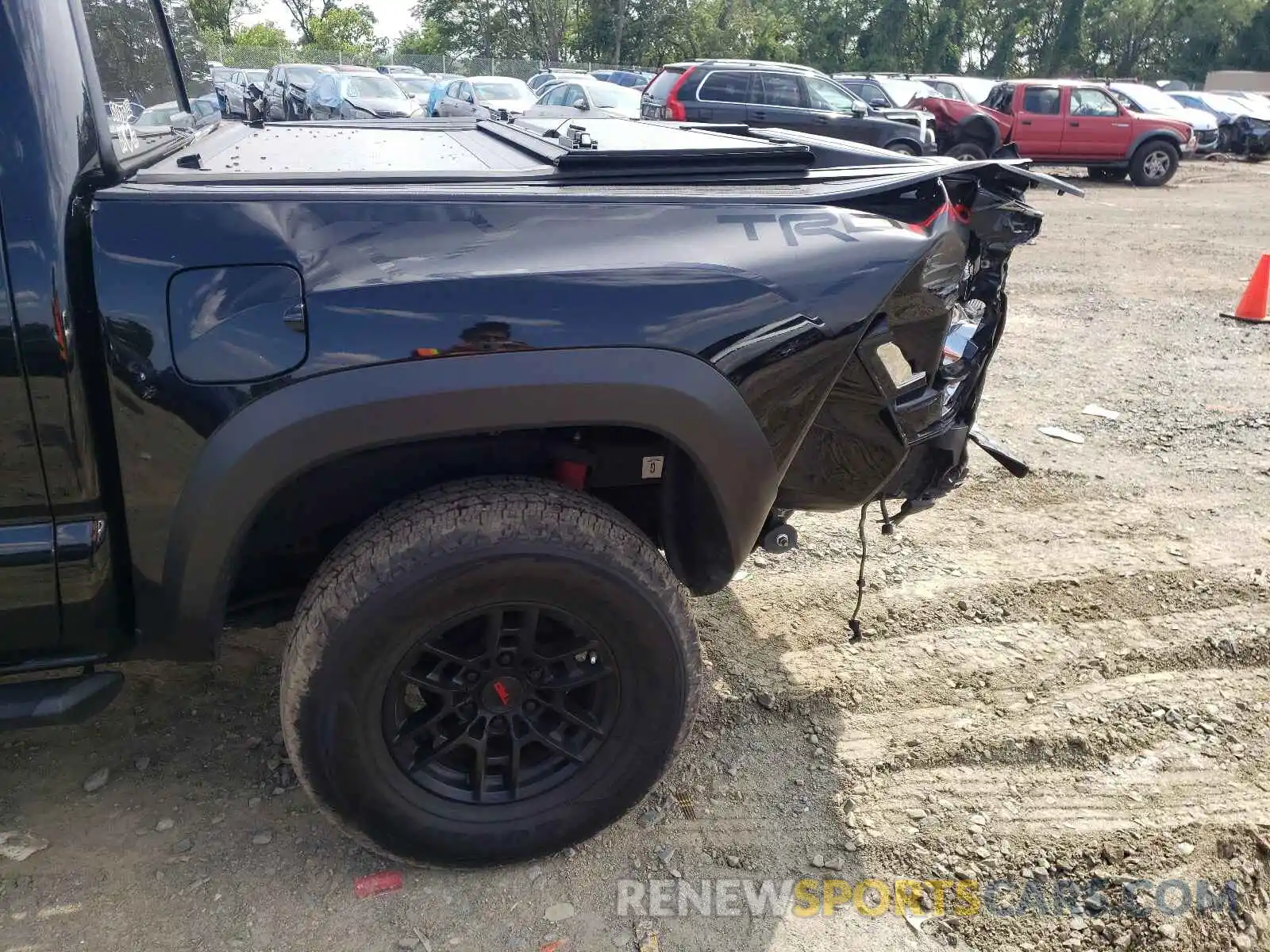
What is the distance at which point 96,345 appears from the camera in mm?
1806

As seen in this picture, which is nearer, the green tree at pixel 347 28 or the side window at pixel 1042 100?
the side window at pixel 1042 100

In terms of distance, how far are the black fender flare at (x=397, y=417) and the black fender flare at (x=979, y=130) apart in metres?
Result: 17.4

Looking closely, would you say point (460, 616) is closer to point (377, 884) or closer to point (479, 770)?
point (479, 770)

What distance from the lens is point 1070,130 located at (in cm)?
1759

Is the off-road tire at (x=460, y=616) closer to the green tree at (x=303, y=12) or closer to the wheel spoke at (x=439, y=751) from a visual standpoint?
the wheel spoke at (x=439, y=751)

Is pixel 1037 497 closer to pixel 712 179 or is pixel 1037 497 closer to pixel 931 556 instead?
pixel 931 556

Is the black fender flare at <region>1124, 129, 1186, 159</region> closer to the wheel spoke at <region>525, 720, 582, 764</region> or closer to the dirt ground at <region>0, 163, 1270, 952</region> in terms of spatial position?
the dirt ground at <region>0, 163, 1270, 952</region>

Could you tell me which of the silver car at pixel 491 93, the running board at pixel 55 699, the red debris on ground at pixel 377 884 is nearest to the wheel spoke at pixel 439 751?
the red debris on ground at pixel 377 884

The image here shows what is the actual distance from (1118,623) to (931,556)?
719mm

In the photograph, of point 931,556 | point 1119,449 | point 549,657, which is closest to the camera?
point 549,657

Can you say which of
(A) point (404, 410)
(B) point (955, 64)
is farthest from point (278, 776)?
(B) point (955, 64)

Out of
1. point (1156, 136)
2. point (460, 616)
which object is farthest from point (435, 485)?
point (1156, 136)

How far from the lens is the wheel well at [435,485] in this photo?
86.6 inches

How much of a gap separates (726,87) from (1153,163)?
8437mm
